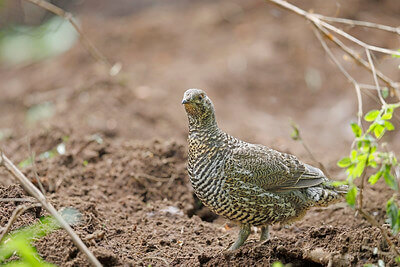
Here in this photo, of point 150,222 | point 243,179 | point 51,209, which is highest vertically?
point 51,209

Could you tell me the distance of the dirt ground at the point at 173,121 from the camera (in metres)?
4.23

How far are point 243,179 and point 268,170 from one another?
30 centimetres

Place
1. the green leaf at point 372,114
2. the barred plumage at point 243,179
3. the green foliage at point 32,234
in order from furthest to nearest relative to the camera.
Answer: the barred plumage at point 243,179 → the green leaf at point 372,114 → the green foliage at point 32,234

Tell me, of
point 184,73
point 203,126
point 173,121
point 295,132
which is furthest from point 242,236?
point 184,73

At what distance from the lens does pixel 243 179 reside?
449 cm

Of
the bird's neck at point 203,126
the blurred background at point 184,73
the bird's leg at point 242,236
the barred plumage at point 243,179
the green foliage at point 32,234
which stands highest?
the bird's neck at point 203,126

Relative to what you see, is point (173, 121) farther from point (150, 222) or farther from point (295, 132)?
point (150, 222)

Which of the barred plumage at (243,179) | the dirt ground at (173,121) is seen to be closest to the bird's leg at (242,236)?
the barred plumage at (243,179)

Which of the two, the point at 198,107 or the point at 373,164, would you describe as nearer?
the point at 373,164

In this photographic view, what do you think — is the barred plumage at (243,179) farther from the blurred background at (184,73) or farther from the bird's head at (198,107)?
the blurred background at (184,73)

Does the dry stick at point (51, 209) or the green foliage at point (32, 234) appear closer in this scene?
the dry stick at point (51, 209)

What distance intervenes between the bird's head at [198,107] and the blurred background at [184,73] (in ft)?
9.11

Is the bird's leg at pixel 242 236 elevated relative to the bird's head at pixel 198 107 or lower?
lower

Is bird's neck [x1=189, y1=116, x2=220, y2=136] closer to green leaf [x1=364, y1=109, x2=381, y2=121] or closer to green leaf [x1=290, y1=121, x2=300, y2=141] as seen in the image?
green leaf [x1=290, y1=121, x2=300, y2=141]
